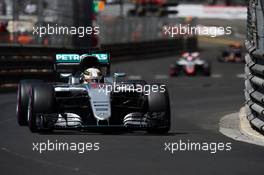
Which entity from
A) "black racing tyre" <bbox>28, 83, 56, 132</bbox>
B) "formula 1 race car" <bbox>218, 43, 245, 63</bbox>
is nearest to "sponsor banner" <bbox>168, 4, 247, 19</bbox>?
"formula 1 race car" <bbox>218, 43, 245, 63</bbox>

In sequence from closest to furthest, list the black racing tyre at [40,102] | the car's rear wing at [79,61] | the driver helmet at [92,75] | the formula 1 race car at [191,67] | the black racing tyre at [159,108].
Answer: the black racing tyre at [40,102] → the black racing tyre at [159,108] → the driver helmet at [92,75] → the car's rear wing at [79,61] → the formula 1 race car at [191,67]

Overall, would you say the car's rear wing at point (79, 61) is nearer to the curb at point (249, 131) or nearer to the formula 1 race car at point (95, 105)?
the formula 1 race car at point (95, 105)

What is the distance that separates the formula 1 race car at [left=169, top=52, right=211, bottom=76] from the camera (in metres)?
30.9

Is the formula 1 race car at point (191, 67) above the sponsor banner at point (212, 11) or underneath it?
above

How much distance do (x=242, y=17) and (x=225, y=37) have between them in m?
2.50

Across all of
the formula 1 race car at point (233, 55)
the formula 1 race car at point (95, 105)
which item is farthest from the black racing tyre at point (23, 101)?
the formula 1 race car at point (233, 55)

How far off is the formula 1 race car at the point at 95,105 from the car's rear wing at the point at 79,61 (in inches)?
6.1

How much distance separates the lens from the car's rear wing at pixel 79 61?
14.4m

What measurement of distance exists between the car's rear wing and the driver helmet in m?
0.14

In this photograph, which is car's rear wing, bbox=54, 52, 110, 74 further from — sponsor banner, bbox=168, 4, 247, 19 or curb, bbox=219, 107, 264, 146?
sponsor banner, bbox=168, 4, 247, 19

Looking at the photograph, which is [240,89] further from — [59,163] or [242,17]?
[242,17]

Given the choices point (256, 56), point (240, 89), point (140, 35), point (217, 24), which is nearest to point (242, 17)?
point (217, 24)

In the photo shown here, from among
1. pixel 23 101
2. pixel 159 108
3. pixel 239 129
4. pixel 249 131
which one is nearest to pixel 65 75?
pixel 23 101

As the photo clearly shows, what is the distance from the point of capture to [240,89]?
26.5 m
